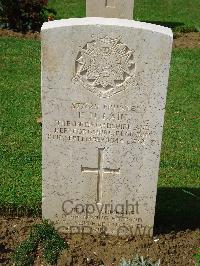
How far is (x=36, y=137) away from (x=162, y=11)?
8676mm

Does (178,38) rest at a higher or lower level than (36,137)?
higher

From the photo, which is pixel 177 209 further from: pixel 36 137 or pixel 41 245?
pixel 36 137

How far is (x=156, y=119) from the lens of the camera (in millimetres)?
4320

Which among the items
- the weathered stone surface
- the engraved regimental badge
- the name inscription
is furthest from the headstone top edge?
the weathered stone surface

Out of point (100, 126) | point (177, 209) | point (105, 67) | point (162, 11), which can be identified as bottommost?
point (177, 209)

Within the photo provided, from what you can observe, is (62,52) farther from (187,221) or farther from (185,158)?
(185,158)

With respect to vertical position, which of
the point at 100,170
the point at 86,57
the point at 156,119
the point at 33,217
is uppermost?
the point at 86,57

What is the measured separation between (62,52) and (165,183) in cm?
238

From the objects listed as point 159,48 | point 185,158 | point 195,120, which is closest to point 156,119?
point 159,48

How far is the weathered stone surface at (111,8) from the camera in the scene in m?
10.6

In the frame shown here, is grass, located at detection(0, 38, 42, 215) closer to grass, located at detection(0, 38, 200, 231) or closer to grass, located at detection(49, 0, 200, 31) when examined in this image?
grass, located at detection(0, 38, 200, 231)

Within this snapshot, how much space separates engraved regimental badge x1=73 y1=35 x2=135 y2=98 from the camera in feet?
13.3

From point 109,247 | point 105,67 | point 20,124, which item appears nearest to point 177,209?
point 109,247

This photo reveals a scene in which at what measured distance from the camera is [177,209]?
530 cm
